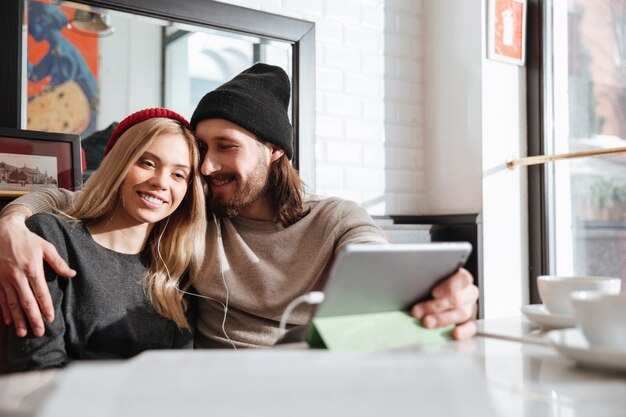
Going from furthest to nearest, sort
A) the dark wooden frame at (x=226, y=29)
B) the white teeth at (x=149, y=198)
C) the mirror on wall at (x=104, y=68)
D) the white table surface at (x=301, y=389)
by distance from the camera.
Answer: the mirror on wall at (x=104, y=68) → the dark wooden frame at (x=226, y=29) → the white teeth at (x=149, y=198) → the white table surface at (x=301, y=389)

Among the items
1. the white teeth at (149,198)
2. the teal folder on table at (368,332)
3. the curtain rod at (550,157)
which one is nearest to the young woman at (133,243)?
the white teeth at (149,198)

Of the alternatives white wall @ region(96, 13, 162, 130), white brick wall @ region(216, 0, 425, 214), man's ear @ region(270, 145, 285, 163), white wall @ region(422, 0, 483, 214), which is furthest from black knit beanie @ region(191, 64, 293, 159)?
white wall @ region(96, 13, 162, 130)

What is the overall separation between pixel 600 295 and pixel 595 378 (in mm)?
104

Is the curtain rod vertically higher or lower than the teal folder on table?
higher

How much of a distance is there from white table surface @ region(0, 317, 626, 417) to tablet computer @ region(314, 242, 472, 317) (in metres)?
0.11

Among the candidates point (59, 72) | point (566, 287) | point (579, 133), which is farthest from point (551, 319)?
point (59, 72)

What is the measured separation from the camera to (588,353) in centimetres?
65

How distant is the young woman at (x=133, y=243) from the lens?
4.42ft

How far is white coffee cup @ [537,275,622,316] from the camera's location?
0.87 meters

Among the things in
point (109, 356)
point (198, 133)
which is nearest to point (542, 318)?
point (109, 356)

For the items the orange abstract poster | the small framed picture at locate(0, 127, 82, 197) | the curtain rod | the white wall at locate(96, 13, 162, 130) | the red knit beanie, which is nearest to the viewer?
the red knit beanie

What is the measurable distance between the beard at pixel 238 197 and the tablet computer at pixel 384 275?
90 centimetres

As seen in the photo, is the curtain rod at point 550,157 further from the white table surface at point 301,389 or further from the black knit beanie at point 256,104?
the white table surface at point 301,389

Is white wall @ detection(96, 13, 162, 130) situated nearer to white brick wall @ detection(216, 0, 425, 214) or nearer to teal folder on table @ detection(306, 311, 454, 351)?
white brick wall @ detection(216, 0, 425, 214)
